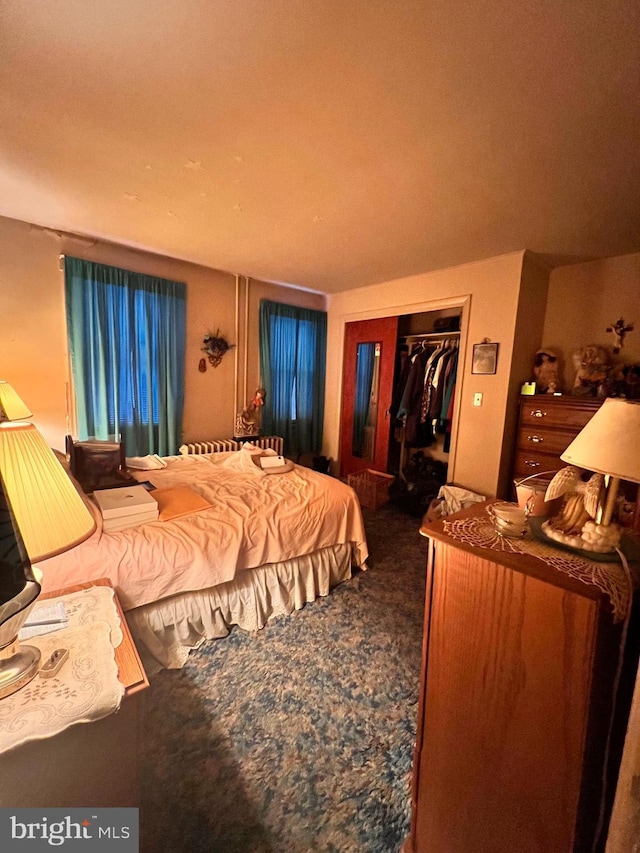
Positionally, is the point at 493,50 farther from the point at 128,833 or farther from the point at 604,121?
the point at 128,833

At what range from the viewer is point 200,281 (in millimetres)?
3514

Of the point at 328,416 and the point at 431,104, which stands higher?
the point at 431,104

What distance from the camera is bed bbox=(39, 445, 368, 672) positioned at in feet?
4.94

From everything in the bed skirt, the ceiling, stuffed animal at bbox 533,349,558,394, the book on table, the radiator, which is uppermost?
the ceiling

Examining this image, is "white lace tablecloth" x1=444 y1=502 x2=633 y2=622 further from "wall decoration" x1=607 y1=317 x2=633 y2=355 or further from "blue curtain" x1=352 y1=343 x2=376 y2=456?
"blue curtain" x1=352 y1=343 x2=376 y2=456

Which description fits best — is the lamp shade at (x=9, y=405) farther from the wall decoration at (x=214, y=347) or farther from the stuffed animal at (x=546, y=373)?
the stuffed animal at (x=546, y=373)

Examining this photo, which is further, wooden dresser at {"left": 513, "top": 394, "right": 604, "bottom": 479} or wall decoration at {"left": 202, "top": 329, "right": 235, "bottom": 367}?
wall decoration at {"left": 202, "top": 329, "right": 235, "bottom": 367}

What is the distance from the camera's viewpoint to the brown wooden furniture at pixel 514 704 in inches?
25.9

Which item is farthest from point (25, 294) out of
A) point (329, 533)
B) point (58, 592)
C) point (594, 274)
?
point (594, 274)

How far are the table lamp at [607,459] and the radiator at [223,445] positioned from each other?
312 cm

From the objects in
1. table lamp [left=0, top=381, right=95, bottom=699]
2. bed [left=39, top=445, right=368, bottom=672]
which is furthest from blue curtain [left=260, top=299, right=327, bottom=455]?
table lamp [left=0, top=381, right=95, bottom=699]

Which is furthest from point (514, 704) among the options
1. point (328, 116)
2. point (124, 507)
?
point (328, 116)

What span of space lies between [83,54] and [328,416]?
3707 millimetres

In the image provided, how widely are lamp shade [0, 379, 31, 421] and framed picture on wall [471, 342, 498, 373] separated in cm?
341
